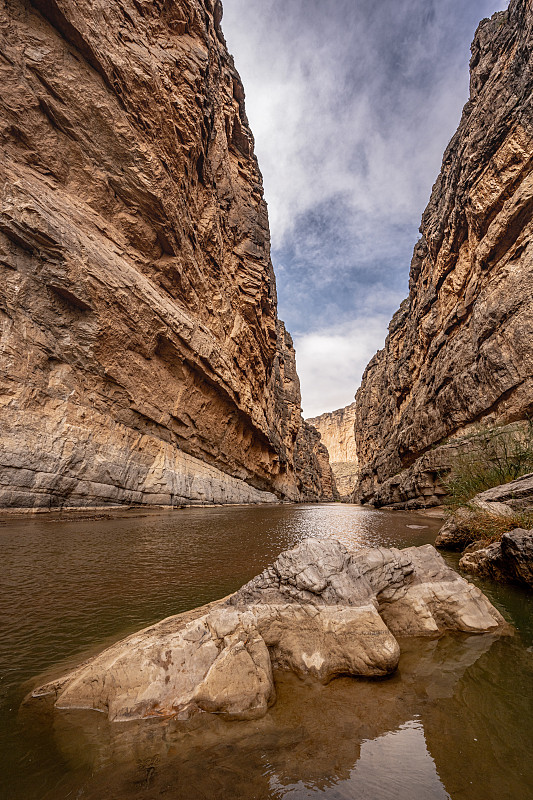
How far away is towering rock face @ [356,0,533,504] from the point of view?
15.4 m

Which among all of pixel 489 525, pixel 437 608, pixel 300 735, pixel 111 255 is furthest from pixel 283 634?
pixel 111 255

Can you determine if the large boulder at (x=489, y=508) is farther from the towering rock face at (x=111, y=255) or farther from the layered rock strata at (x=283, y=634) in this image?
the towering rock face at (x=111, y=255)

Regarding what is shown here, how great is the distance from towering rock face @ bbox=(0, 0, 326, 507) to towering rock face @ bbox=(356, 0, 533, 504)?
48.5 feet

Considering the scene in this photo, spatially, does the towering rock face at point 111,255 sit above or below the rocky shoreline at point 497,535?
above

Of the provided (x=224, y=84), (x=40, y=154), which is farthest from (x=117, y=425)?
(x=224, y=84)

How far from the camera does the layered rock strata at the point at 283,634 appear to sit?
2016 millimetres

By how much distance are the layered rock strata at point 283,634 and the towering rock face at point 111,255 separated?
427 inches

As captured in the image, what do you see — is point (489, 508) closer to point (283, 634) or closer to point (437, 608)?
point (437, 608)

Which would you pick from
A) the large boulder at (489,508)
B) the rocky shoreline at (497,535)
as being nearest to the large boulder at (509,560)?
the rocky shoreline at (497,535)

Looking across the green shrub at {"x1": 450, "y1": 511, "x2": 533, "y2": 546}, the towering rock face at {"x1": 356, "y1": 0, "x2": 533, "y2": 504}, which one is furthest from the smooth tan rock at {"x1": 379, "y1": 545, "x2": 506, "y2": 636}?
the towering rock face at {"x1": 356, "y1": 0, "x2": 533, "y2": 504}

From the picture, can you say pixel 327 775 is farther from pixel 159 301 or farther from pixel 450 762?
pixel 159 301

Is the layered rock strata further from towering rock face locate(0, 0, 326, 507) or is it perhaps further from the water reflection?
towering rock face locate(0, 0, 326, 507)

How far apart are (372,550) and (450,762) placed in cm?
208

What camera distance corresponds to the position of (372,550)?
11.7 feet
